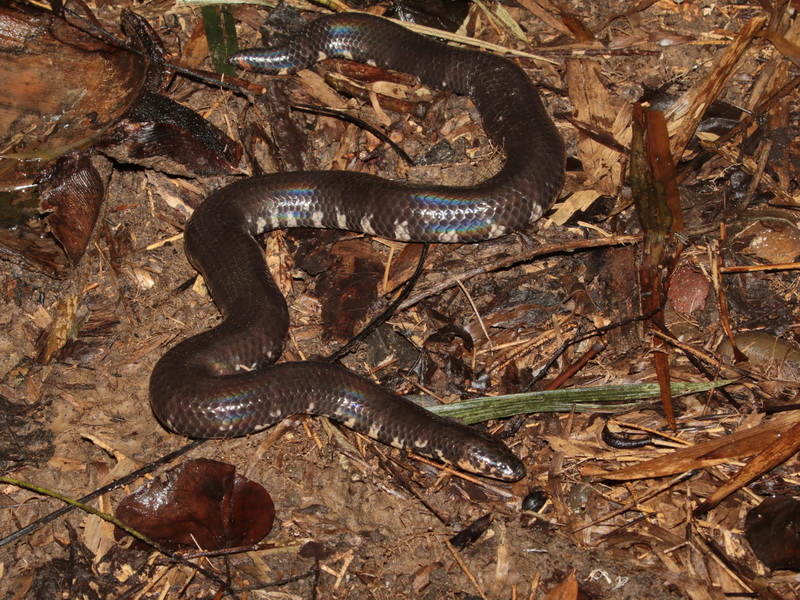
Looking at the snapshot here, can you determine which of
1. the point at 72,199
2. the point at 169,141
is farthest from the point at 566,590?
the point at 72,199

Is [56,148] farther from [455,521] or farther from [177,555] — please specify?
[455,521]

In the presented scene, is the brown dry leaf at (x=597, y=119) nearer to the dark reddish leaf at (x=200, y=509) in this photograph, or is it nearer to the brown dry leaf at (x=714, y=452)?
the brown dry leaf at (x=714, y=452)

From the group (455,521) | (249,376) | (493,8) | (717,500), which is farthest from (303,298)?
(493,8)

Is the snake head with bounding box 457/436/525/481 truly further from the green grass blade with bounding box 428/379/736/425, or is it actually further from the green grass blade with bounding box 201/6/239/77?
the green grass blade with bounding box 201/6/239/77

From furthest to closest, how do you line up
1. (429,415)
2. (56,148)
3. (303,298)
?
(56,148), (303,298), (429,415)

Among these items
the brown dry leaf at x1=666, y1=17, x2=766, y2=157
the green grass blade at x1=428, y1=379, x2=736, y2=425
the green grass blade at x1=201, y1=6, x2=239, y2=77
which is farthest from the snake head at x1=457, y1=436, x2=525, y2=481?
the green grass blade at x1=201, y1=6, x2=239, y2=77
